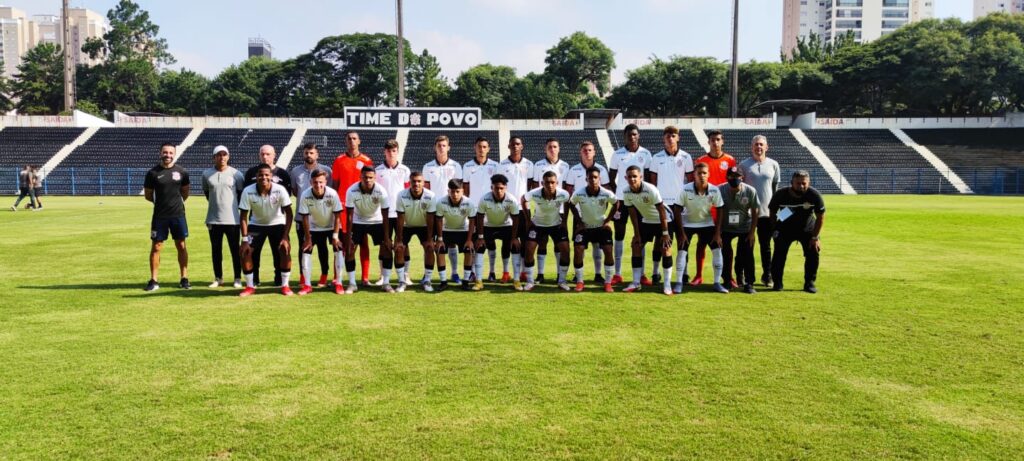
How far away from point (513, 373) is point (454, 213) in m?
4.11

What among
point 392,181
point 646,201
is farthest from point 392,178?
point 646,201

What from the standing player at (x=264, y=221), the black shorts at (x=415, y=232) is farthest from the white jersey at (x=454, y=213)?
the standing player at (x=264, y=221)

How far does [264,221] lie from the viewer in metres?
8.49

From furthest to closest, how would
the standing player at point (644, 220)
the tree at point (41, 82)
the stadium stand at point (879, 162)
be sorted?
1. the tree at point (41, 82)
2. the stadium stand at point (879, 162)
3. the standing player at point (644, 220)

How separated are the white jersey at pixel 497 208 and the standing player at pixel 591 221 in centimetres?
79

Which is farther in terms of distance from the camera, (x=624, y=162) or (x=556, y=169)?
(x=624, y=162)

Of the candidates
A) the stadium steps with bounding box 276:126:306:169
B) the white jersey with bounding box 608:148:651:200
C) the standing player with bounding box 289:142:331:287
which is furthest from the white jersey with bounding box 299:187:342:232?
the stadium steps with bounding box 276:126:306:169

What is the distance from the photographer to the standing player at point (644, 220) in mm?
8430

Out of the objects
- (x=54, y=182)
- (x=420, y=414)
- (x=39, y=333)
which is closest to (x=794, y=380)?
(x=420, y=414)

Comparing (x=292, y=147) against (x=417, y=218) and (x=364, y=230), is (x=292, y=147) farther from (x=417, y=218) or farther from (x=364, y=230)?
(x=417, y=218)

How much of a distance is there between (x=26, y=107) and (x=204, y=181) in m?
84.3

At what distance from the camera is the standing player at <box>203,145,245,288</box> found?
8648 mm

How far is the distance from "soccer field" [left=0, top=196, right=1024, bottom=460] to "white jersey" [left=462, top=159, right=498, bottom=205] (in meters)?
1.72

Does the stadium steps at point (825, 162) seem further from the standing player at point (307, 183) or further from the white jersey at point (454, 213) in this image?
the standing player at point (307, 183)
